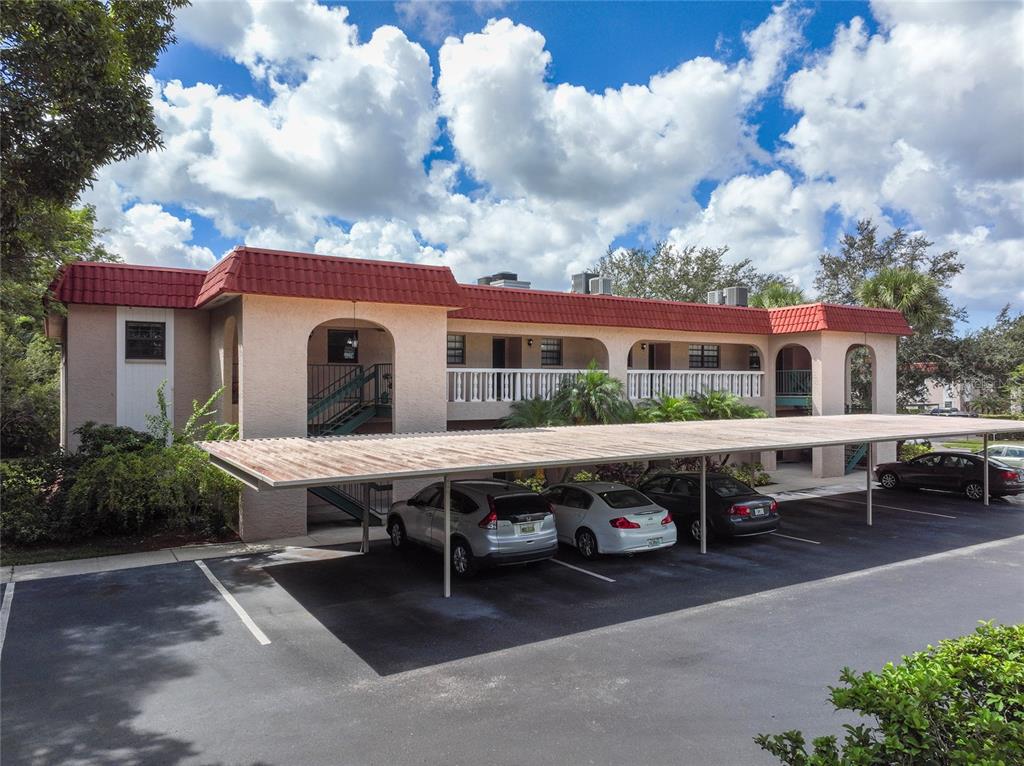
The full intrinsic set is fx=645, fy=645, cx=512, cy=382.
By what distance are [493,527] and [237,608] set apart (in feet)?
13.8

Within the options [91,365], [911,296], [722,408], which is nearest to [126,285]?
[91,365]

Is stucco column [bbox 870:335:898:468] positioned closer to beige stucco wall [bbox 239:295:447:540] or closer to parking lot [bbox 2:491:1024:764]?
parking lot [bbox 2:491:1024:764]

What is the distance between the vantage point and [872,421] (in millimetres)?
19938

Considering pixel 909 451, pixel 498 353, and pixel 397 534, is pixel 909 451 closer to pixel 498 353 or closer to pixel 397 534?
pixel 498 353

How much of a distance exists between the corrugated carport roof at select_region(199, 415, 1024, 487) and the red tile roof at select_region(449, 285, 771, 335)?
4424mm

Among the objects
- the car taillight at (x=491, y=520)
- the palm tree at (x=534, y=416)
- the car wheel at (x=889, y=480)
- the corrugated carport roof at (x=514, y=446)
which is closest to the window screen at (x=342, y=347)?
the palm tree at (x=534, y=416)

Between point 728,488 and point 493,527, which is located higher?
point 728,488

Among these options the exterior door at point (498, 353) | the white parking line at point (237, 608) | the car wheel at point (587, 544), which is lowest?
the white parking line at point (237, 608)

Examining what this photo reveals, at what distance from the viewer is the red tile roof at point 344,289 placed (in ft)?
47.9


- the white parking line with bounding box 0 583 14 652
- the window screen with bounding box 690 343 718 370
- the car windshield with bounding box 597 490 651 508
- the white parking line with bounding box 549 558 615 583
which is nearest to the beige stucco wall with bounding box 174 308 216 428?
the white parking line with bounding box 0 583 14 652

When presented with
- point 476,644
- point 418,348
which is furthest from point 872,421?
point 476,644

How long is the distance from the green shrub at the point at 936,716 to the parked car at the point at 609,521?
824 centimetres

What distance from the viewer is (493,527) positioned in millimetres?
11156

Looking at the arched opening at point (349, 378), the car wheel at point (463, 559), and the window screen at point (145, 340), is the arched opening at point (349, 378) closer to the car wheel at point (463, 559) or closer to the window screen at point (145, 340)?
the window screen at point (145, 340)
